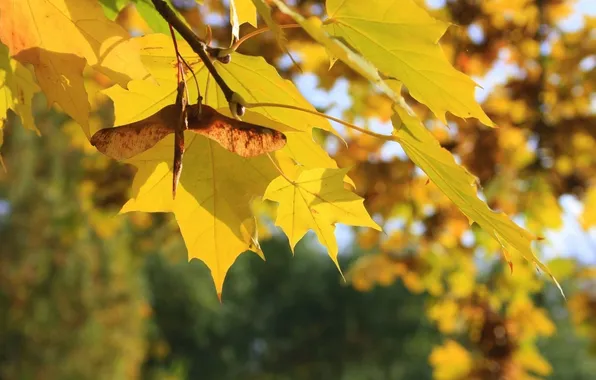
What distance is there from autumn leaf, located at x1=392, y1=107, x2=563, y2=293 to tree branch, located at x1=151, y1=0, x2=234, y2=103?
0.10 m

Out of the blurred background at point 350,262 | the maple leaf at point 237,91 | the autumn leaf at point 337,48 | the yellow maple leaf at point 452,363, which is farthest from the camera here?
the yellow maple leaf at point 452,363

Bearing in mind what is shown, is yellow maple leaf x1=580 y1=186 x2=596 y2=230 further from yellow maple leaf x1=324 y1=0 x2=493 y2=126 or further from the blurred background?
yellow maple leaf x1=324 y1=0 x2=493 y2=126

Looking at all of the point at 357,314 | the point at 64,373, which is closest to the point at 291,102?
the point at 64,373

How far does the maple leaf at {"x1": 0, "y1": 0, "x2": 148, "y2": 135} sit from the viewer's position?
350mm

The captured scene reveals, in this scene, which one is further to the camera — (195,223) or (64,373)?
(64,373)

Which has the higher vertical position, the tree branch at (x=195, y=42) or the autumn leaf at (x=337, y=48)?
the autumn leaf at (x=337, y=48)

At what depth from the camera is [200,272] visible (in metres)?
11.1

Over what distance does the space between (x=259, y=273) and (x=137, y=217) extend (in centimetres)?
1012

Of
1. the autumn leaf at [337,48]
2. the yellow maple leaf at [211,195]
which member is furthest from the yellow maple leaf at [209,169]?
the autumn leaf at [337,48]

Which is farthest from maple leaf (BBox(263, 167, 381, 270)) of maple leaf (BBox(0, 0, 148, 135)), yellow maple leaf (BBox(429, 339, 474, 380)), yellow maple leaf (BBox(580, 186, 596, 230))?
yellow maple leaf (BBox(429, 339, 474, 380))

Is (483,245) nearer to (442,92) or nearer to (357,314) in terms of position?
(442,92)

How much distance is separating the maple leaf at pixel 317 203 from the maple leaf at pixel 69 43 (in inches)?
5.2

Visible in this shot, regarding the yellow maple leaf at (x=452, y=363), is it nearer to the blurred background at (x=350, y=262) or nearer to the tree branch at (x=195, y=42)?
the blurred background at (x=350, y=262)

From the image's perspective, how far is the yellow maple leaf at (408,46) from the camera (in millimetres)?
361
